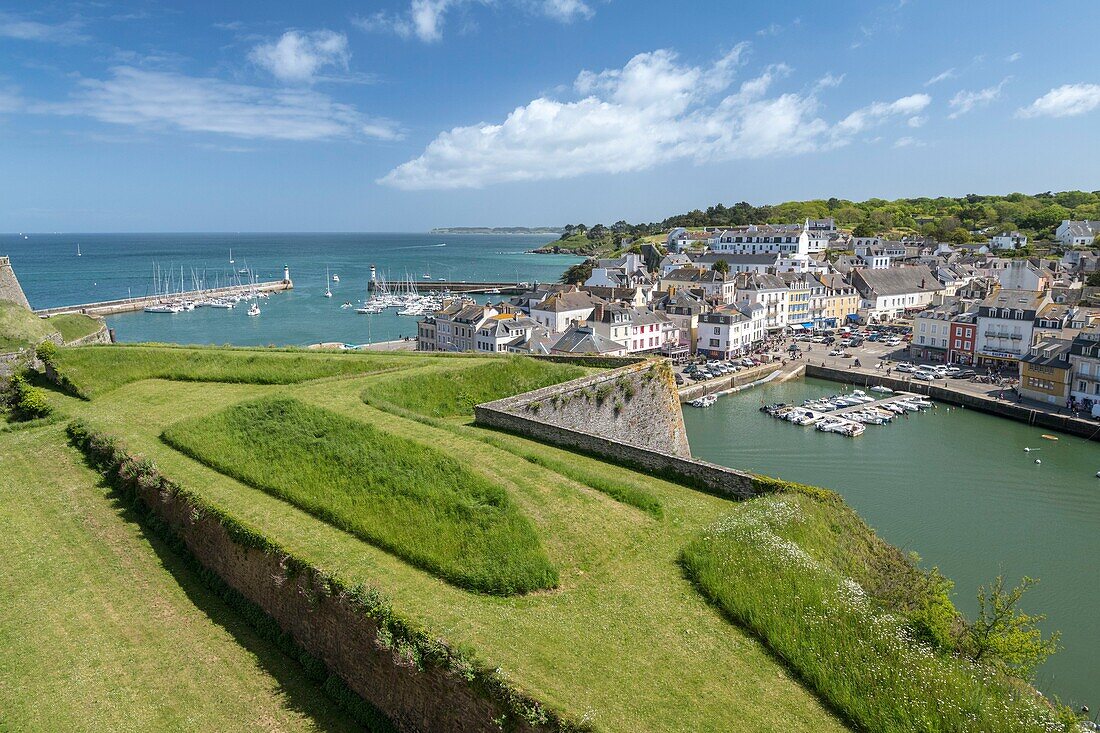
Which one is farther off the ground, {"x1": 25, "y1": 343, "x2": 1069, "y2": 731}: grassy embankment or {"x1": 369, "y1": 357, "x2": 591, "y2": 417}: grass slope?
{"x1": 369, "y1": 357, "x2": 591, "y2": 417}: grass slope

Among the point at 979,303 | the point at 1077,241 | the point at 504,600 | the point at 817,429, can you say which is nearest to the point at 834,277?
the point at 979,303

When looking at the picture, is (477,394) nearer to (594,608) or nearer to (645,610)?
(594,608)

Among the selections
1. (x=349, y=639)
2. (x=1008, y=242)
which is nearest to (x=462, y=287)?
(x=1008, y=242)

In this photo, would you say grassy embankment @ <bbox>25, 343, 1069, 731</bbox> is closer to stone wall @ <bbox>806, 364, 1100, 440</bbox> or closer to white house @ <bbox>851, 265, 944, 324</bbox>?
stone wall @ <bbox>806, 364, 1100, 440</bbox>

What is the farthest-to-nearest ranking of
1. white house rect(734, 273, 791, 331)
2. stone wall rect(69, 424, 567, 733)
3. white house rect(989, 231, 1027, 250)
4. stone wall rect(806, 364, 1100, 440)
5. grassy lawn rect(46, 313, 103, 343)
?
white house rect(989, 231, 1027, 250), white house rect(734, 273, 791, 331), stone wall rect(806, 364, 1100, 440), grassy lawn rect(46, 313, 103, 343), stone wall rect(69, 424, 567, 733)

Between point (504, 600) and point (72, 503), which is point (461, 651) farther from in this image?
point (72, 503)

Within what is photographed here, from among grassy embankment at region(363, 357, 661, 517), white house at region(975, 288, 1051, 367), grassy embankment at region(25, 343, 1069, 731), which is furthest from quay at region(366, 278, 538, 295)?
grassy embankment at region(25, 343, 1069, 731)

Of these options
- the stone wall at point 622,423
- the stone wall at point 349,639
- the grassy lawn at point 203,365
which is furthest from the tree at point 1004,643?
the grassy lawn at point 203,365
